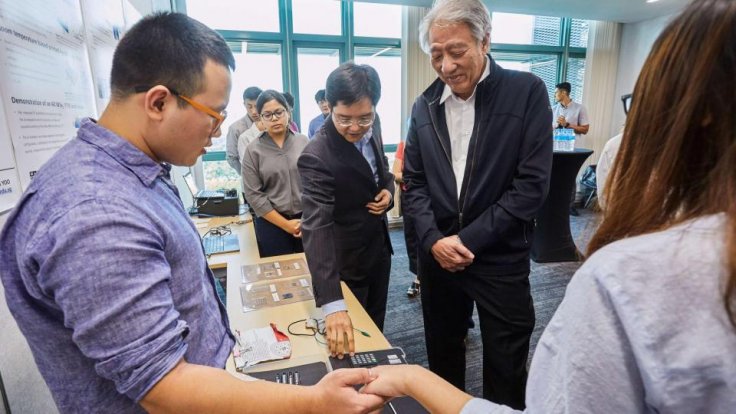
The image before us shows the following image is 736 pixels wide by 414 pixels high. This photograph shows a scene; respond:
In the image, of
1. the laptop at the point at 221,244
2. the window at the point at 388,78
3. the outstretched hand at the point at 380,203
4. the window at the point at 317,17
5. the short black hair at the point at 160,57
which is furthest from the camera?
the window at the point at 388,78

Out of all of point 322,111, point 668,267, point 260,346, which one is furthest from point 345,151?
point 322,111

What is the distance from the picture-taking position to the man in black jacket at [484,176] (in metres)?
1.35

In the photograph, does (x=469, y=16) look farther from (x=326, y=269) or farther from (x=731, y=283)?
(x=731, y=283)

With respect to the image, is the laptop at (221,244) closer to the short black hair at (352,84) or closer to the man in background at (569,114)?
the short black hair at (352,84)

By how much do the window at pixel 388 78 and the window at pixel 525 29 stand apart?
4.85ft

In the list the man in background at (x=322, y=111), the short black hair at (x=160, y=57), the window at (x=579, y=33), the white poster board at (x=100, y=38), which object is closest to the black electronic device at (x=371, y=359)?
the short black hair at (x=160, y=57)

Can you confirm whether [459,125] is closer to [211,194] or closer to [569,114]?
[211,194]

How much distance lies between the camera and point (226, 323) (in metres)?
0.94

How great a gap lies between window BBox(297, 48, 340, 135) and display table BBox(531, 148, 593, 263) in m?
2.98

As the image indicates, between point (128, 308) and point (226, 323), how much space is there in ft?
1.41

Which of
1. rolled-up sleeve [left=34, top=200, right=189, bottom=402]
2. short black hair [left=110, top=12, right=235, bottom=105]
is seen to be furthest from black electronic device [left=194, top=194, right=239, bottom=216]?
rolled-up sleeve [left=34, top=200, right=189, bottom=402]

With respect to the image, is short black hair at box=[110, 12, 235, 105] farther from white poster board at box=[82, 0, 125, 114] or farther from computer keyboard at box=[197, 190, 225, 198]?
computer keyboard at box=[197, 190, 225, 198]

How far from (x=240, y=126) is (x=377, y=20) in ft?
7.74

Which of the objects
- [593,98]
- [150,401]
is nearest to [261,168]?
[150,401]
